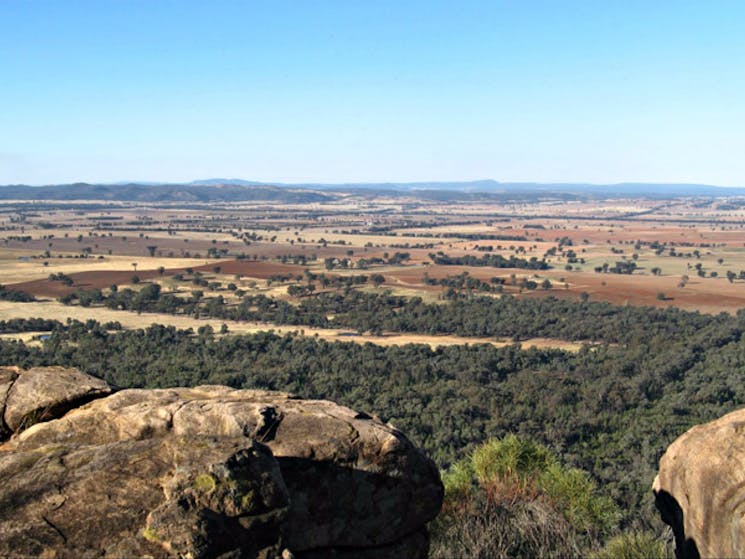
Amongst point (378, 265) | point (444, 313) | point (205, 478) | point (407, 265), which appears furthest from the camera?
point (407, 265)

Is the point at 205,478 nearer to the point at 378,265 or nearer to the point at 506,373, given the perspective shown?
the point at 506,373

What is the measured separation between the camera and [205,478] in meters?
9.09

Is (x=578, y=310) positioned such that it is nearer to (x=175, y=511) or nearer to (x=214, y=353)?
(x=214, y=353)

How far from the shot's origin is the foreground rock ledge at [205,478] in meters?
8.67

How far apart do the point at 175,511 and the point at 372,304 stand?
74.9 meters

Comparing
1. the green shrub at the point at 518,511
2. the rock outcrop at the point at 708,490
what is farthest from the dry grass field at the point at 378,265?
the rock outcrop at the point at 708,490

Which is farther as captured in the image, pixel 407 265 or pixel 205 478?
pixel 407 265

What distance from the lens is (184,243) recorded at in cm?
17625

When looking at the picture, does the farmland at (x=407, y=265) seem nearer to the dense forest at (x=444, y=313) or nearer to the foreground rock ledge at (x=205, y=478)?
the dense forest at (x=444, y=313)

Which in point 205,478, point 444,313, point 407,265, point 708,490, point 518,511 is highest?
point 205,478

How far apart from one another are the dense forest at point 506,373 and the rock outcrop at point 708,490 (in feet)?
29.6

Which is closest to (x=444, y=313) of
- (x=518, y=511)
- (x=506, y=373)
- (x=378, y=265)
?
(x=506, y=373)

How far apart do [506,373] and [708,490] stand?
3894 cm

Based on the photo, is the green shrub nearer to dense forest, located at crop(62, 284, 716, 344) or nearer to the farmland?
dense forest, located at crop(62, 284, 716, 344)
